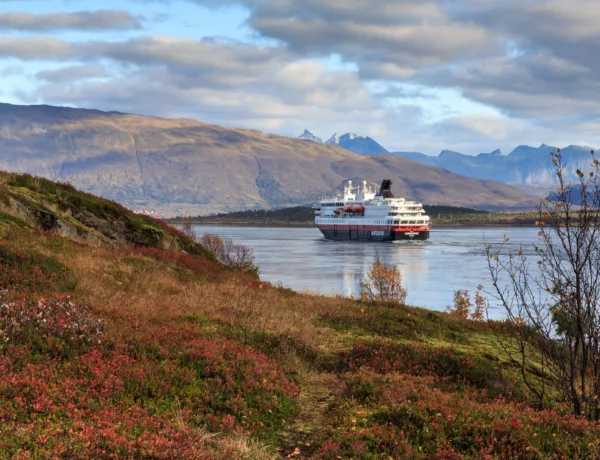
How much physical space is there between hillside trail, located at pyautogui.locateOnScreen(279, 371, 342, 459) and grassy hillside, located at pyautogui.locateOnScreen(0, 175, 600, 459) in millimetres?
31

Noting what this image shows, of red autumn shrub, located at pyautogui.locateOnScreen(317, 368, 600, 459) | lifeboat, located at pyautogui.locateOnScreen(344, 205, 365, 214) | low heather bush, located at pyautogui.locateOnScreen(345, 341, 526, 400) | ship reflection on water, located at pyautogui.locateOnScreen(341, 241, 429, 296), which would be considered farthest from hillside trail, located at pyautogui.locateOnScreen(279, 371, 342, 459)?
lifeboat, located at pyautogui.locateOnScreen(344, 205, 365, 214)

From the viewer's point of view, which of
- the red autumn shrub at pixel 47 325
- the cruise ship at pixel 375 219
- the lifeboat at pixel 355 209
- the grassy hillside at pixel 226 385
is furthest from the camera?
the lifeboat at pixel 355 209

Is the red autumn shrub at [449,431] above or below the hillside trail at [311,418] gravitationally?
above

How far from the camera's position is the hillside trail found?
26.1 feet

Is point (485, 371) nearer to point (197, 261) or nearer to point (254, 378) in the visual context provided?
point (254, 378)

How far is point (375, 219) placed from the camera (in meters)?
148

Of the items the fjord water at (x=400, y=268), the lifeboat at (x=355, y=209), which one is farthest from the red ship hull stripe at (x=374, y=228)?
the fjord water at (x=400, y=268)

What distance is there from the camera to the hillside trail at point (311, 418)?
7.95 meters

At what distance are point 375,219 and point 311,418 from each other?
140 m

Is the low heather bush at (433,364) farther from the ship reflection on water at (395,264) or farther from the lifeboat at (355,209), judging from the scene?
the lifeboat at (355,209)

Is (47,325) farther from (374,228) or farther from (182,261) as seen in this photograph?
(374,228)

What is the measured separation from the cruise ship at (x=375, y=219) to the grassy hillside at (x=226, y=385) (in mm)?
129555

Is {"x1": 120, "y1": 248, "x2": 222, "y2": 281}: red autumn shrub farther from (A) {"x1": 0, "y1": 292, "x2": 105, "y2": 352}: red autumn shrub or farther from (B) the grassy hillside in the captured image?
(A) {"x1": 0, "y1": 292, "x2": 105, "y2": 352}: red autumn shrub

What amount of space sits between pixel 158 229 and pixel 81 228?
17.0 ft
